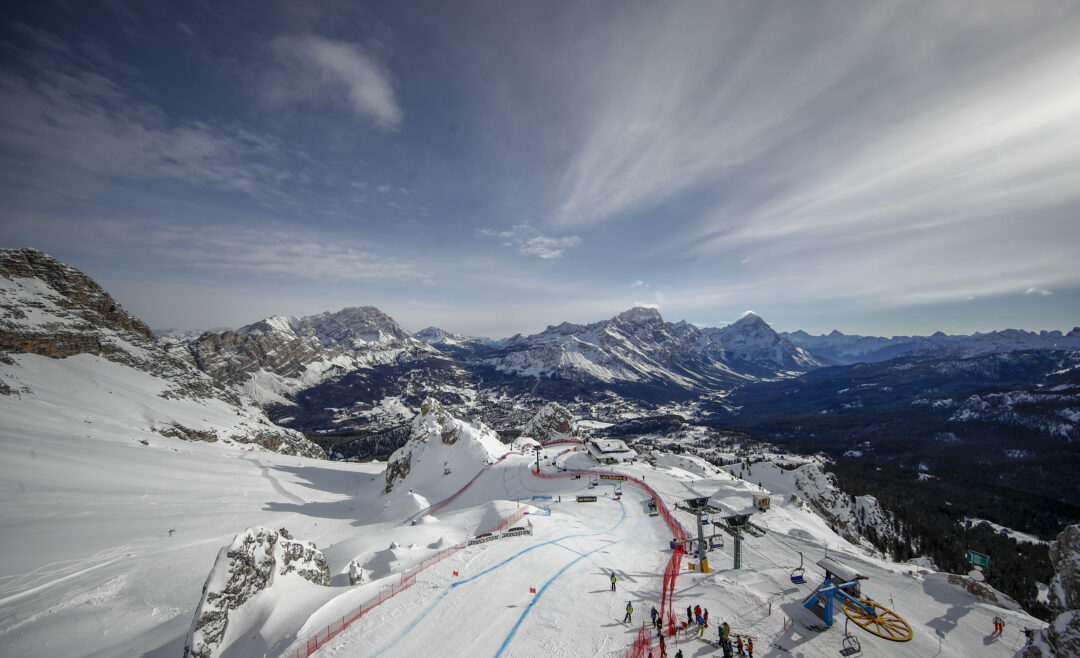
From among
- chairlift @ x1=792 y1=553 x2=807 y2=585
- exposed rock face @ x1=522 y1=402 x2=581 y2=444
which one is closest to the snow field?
chairlift @ x1=792 y1=553 x2=807 y2=585

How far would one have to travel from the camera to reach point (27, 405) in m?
72.2

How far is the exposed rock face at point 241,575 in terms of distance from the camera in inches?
775

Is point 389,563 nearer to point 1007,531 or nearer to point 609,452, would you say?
point 609,452

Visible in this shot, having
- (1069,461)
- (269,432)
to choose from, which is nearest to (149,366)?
(269,432)

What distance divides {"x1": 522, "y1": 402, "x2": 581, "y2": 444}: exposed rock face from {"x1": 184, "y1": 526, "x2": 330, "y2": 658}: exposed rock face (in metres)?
76.2

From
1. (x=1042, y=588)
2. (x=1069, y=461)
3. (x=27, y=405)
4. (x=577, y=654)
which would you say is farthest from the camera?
(x=1069, y=461)

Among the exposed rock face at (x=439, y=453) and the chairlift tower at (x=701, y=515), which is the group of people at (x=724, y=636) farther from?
the exposed rock face at (x=439, y=453)

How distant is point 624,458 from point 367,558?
50377mm

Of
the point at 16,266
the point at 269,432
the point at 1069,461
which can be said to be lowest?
the point at 1069,461

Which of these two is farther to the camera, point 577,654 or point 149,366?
point 149,366

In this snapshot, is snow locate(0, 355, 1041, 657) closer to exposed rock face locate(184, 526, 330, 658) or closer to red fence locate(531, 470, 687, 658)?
red fence locate(531, 470, 687, 658)

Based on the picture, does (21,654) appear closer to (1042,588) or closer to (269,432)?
(269,432)

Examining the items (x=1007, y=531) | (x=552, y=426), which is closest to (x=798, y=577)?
(x=552, y=426)

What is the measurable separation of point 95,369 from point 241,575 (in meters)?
133
